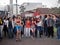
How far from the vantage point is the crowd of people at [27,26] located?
5.60 meters

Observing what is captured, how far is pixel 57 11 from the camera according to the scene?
5531 mm

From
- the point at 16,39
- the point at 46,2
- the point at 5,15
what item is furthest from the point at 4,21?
the point at 46,2

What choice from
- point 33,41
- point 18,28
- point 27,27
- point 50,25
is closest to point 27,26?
point 27,27

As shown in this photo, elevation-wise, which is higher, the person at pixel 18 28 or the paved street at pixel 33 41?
the person at pixel 18 28

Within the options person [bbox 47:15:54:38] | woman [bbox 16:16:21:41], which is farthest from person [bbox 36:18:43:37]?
woman [bbox 16:16:21:41]

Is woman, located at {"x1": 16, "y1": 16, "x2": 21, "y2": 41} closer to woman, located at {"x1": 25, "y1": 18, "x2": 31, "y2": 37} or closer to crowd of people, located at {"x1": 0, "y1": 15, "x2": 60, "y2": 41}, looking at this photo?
crowd of people, located at {"x1": 0, "y1": 15, "x2": 60, "y2": 41}

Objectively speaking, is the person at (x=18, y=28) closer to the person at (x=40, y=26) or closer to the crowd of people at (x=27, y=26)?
the crowd of people at (x=27, y=26)

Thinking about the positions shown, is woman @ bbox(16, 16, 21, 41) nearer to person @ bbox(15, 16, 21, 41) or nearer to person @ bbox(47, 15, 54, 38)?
person @ bbox(15, 16, 21, 41)

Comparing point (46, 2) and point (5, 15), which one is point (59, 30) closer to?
point (46, 2)

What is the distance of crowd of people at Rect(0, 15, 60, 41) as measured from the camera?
5.60 metres

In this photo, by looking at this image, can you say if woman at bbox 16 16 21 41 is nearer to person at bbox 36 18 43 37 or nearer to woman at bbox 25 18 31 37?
woman at bbox 25 18 31 37

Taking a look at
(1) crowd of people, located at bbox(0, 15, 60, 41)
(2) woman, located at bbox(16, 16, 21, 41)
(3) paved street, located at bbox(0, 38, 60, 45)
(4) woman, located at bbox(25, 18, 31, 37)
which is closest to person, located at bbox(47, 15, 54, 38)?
(1) crowd of people, located at bbox(0, 15, 60, 41)

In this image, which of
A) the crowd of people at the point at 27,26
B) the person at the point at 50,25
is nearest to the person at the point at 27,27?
the crowd of people at the point at 27,26

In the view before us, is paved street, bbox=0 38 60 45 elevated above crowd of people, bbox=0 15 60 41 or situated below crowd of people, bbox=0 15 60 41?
below
